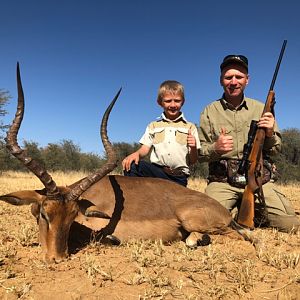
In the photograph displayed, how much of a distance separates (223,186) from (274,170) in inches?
33.6

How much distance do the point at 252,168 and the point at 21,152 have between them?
316cm

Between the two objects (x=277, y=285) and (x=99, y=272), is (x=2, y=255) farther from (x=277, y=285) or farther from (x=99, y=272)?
(x=277, y=285)

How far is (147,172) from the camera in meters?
6.23

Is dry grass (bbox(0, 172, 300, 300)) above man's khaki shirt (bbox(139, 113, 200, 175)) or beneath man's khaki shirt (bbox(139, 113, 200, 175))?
beneath

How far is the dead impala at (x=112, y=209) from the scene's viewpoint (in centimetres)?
395

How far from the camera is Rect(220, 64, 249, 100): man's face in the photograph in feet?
20.0

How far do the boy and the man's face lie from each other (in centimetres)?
73

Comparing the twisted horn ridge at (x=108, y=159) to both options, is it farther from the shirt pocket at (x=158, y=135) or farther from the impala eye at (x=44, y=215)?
the shirt pocket at (x=158, y=135)

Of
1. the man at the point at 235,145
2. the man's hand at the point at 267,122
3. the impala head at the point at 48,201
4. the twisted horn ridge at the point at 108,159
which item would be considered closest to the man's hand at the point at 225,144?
the man at the point at 235,145

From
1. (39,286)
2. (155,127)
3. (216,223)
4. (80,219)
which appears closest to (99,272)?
(39,286)

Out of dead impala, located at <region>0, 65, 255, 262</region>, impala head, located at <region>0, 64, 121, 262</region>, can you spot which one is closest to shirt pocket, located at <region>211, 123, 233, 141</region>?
dead impala, located at <region>0, 65, 255, 262</region>

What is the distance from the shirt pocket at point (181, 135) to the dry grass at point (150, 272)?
206cm

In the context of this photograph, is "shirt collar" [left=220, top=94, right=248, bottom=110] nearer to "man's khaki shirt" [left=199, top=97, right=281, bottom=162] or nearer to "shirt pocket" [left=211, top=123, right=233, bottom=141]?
"man's khaki shirt" [left=199, top=97, right=281, bottom=162]

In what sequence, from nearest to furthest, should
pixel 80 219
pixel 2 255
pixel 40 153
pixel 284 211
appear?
pixel 2 255, pixel 80 219, pixel 284 211, pixel 40 153
